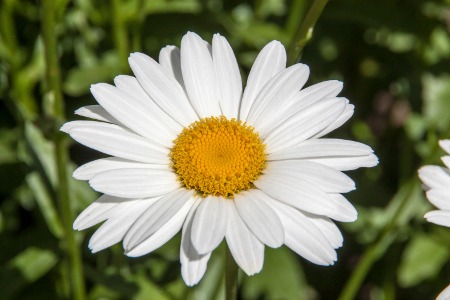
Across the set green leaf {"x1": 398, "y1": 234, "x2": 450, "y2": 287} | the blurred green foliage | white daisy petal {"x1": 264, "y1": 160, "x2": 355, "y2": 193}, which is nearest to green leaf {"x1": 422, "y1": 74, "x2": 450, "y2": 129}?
the blurred green foliage

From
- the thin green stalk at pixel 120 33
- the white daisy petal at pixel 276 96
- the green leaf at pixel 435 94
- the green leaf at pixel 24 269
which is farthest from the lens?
the green leaf at pixel 435 94

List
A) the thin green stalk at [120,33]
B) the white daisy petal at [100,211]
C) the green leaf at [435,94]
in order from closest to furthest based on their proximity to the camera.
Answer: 1. the white daisy petal at [100,211]
2. the thin green stalk at [120,33]
3. the green leaf at [435,94]

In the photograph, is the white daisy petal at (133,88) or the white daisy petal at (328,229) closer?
the white daisy petal at (328,229)

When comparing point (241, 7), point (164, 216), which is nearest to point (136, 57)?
point (164, 216)

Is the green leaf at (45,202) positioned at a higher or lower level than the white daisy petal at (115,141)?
lower

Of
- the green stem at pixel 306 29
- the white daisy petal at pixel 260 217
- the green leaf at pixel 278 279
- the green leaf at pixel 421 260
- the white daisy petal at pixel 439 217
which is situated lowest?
the green leaf at pixel 278 279

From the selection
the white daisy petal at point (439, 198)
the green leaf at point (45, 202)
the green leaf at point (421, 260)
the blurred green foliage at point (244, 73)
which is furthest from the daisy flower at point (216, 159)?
the green leaf at point (421, 260)

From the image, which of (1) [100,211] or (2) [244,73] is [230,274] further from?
(2) [244,73]

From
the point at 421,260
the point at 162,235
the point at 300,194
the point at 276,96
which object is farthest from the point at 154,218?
the point at 421,260

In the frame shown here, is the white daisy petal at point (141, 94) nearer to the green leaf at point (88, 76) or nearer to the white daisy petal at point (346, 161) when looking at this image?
the white daisy petal at point (346, 161)
